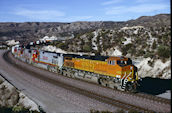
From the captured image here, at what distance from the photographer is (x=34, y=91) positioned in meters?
19.1

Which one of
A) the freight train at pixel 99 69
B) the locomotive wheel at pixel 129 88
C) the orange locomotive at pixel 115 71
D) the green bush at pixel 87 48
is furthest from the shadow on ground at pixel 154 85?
the green bush at pixel 87 48

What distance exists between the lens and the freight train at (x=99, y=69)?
17.3 metres

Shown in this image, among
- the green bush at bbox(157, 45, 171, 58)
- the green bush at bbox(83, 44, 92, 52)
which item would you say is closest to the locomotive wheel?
the green bush at bbox(157, 45, 171, 58)

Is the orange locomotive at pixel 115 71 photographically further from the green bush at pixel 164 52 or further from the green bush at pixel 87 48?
the green bush at pixel 87 48

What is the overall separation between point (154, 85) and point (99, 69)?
8.36m

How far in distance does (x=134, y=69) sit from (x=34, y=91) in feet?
40.3

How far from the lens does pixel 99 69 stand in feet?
64.7

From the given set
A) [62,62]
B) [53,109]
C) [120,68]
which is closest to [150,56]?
[120,68]

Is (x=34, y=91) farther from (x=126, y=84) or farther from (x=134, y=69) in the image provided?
(x=134, y=69)

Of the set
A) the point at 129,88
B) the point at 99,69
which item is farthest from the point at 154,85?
the point at 99,69

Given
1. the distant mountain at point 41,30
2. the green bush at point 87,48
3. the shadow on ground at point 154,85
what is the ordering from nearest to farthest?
1. the shadow on ground at point 154,85
2. the green bush at point 87,48
3. the distant mountain at point 41,30

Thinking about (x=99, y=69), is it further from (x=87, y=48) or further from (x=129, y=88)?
(x=87, y=48)

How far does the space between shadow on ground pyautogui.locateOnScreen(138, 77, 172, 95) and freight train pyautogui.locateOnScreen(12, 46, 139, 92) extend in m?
3.00

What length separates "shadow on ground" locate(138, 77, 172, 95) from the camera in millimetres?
19406
